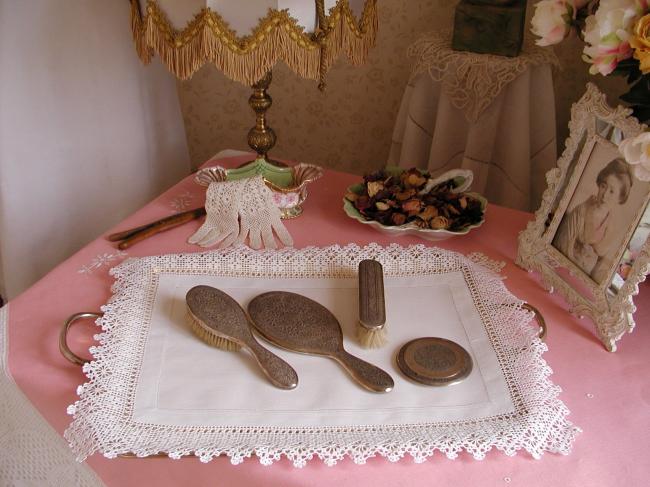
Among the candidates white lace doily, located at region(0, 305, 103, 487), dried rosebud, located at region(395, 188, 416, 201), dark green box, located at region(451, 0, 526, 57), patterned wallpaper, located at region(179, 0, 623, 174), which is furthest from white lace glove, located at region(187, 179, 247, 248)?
patterned wallpaper, located at region(179, 0, 623, 174)

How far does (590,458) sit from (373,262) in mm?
299

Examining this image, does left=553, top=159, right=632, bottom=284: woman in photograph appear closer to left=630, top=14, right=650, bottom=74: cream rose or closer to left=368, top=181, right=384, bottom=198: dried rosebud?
left=630, top=14, right=650, bottom=74: cream rose

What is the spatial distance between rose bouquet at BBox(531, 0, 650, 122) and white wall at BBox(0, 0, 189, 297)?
0.78 meters

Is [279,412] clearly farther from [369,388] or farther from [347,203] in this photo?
[347,203]

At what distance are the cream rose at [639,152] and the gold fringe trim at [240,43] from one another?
38cm

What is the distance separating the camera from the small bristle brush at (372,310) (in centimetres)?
66

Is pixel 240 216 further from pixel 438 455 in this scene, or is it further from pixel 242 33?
pixel 438 455

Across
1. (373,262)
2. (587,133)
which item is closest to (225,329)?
(373,262)

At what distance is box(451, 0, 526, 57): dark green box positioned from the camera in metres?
1.00

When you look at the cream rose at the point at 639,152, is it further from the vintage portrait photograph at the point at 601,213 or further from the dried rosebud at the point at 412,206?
the dried rosebud at the point at 412,206

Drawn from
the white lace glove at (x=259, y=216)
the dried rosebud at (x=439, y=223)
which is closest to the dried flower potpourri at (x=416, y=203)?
the dried rosebud at (x=439, y=223)

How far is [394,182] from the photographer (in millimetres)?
908

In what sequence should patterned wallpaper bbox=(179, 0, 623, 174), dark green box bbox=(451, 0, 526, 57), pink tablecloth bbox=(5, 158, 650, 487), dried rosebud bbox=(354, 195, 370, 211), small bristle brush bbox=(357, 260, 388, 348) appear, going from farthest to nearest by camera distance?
patterned wallpaper bbox=(179, 0, 623, 174) → dark green box bbox=(451, 0, 526, 57) → dried rosebud bbox=(354, 195, 370, 211) → small bristle brush bbox=(357, 260, 388, 348) → pink tablecloth bbox=(5, 158, 650, 487)

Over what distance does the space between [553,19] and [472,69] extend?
0.34 meters
